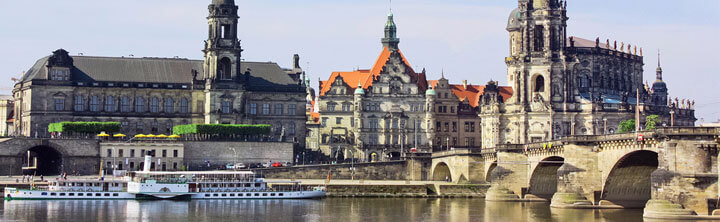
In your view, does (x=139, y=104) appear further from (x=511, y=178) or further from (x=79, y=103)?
(x=511, y=178)

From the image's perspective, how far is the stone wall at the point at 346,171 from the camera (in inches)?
5182

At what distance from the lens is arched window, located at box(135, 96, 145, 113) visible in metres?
144

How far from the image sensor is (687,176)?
79312mm

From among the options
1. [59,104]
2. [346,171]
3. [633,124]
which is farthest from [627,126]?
[59,104]

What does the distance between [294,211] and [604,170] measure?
24.4 m

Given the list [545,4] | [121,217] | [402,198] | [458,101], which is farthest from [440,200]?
[458,101]

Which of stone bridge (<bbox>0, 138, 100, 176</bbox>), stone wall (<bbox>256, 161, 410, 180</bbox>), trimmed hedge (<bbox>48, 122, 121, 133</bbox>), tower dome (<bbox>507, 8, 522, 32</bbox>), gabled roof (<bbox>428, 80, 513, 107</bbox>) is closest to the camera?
stone bridge (<bbox>0, 138, 100, 176</bbox>)

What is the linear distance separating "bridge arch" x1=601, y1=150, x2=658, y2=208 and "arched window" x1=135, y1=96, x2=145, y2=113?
67006 mm

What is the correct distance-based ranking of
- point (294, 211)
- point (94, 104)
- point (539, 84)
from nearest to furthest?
point (294, 211) → point (94, 104) → point (539, 84)

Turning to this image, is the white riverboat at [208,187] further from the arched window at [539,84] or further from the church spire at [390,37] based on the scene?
the church spire at [390,37]

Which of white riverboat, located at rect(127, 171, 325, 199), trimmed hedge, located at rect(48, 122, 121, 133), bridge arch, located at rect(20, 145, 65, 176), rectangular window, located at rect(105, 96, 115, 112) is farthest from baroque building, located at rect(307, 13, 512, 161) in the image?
white riverboat, located at rect(127, 171, 325, 199)

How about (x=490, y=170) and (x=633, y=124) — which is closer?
(x=490, y=170)

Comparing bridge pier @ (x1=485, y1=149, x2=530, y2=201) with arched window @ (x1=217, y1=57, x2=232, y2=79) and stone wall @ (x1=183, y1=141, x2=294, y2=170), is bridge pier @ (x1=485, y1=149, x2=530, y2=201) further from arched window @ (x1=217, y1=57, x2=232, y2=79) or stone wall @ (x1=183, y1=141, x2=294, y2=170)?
arched window @ (x1=217, y1=57, x2=232, y2=79)

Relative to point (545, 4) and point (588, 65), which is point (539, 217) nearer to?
point (545, 4)
